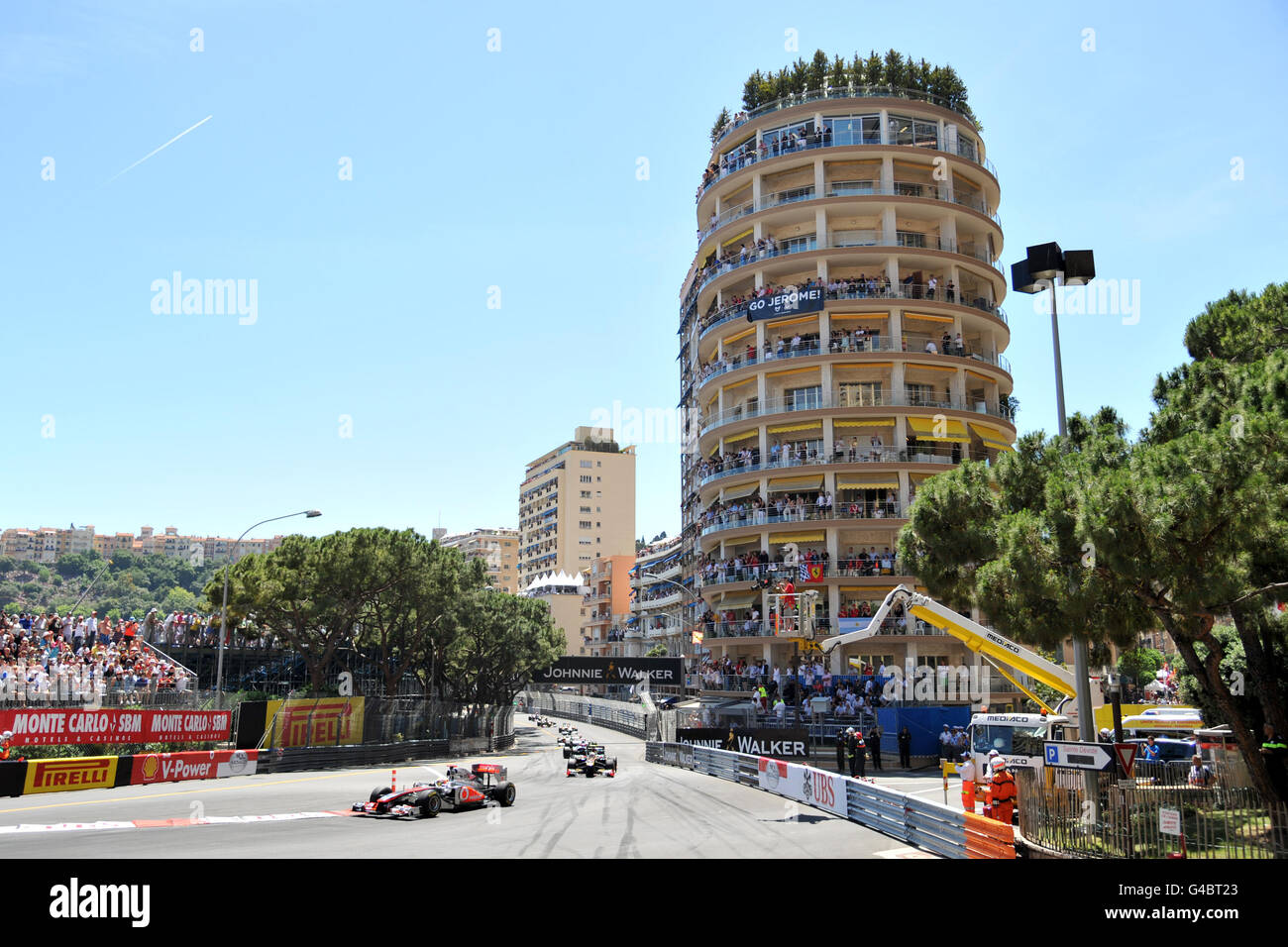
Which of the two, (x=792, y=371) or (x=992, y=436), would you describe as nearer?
(x=992, y=436)

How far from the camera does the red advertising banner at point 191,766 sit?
92.0 ft

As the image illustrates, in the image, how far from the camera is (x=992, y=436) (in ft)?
171

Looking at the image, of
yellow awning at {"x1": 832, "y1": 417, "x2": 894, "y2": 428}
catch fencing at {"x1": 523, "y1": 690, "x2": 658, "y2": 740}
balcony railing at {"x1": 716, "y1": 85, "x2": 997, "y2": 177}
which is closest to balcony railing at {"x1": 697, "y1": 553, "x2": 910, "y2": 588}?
yellow awning at {"x1": 832, "y1": 417, "x2": 894, "y2": 428}

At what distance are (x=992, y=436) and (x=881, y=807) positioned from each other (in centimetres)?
3773

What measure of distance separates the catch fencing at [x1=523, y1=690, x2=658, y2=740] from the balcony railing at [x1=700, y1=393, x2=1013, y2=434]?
18177 millimetres

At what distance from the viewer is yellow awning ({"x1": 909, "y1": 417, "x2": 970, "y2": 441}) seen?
165 feet

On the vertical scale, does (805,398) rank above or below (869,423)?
above

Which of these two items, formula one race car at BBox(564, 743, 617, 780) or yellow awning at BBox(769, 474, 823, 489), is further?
yellow awning at BBox(769, 474, 823, 489)

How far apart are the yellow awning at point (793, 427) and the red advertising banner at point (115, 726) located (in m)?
31.8

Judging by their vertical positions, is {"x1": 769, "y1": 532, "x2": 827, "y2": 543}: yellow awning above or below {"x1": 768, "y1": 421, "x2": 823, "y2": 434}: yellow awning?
below

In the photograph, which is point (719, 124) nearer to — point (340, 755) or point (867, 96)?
point (867, 96)

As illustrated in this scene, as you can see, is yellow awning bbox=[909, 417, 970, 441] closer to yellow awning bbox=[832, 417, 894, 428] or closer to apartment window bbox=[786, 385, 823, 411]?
yellow awning bbox=[832, 417, 894, 428]

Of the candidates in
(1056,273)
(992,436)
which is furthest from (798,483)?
(1056,273)
